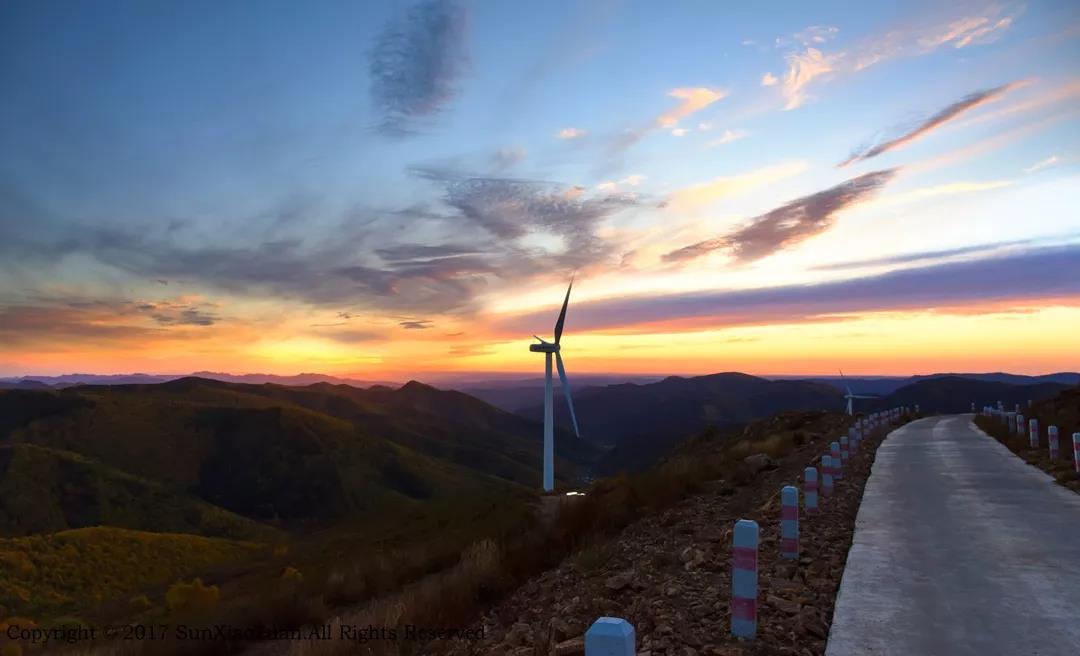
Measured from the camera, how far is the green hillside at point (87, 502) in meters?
106

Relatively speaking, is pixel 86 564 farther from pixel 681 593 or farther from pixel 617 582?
pixel 681 593

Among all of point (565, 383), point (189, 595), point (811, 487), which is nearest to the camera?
point (811, 487)

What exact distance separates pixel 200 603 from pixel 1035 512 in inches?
701

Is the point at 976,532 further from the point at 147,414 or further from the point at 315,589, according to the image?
the point at 147,414

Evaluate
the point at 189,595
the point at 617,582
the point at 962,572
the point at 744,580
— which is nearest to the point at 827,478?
the point at 962,572

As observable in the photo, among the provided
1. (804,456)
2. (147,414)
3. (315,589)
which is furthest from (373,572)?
(147,414)

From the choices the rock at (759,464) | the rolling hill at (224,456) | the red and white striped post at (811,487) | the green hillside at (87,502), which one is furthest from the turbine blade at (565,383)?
the rolling hill at (224,456)

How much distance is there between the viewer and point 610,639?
3371 millimetres

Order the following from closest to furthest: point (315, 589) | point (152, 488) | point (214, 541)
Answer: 1. point (315, 589)
2. point (214, 541)
3. point (152, 488)

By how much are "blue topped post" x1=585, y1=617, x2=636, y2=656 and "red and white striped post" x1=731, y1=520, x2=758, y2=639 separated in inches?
98.1

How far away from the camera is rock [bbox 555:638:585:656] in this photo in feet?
18.8

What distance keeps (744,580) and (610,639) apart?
2701 mm

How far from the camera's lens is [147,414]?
540 ft

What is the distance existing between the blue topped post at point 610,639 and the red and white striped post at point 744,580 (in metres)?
2.49
